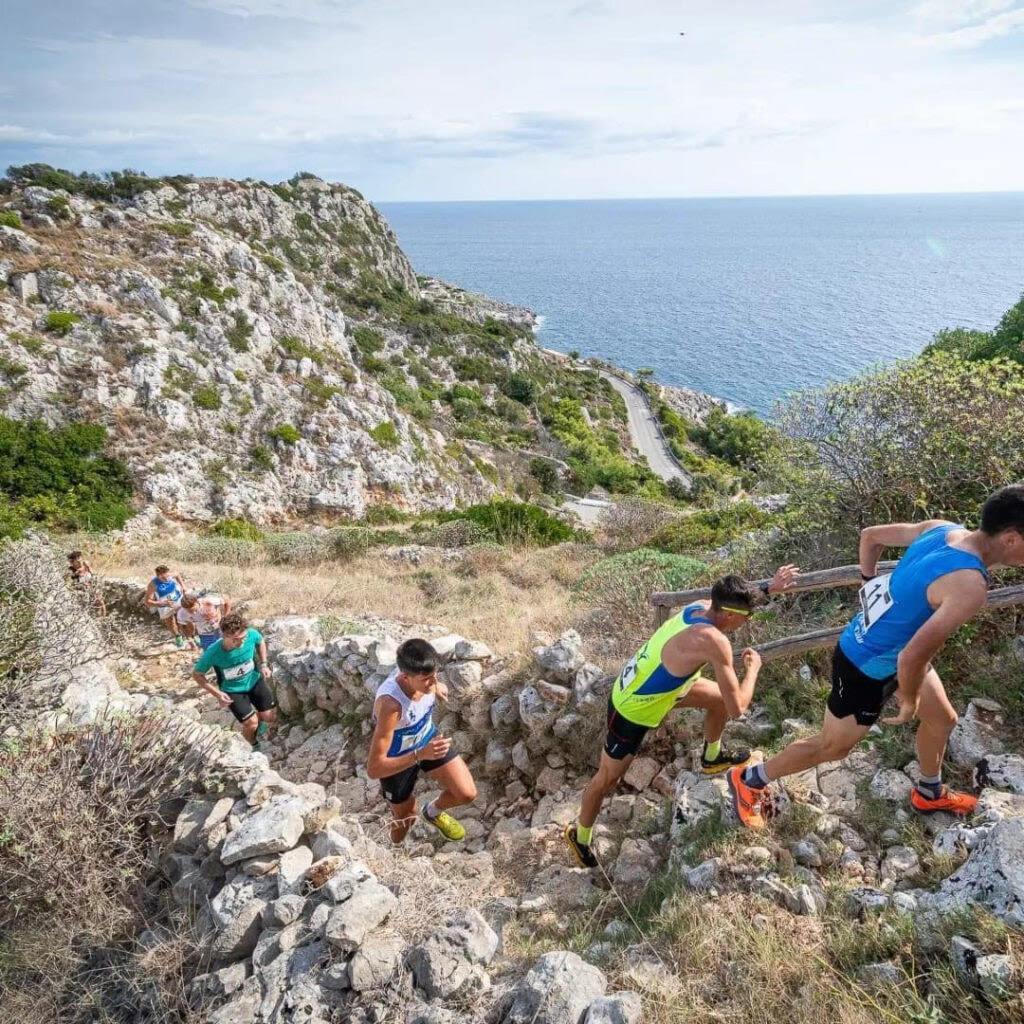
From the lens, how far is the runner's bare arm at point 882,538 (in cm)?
390

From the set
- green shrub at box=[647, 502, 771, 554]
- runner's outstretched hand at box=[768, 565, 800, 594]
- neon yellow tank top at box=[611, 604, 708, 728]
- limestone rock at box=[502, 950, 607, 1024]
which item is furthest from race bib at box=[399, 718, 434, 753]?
green shrub at box=[647, 502, 771, 554]

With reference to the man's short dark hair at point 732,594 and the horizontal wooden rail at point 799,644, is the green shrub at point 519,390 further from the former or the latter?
the man's short dark hair at point 732,594

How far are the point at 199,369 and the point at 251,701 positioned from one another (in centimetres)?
2038

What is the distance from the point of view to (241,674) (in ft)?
21.1

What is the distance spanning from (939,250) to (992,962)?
194157mm

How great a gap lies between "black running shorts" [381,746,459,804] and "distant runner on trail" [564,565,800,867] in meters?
1.06

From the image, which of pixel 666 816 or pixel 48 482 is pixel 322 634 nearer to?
pixel 666 816

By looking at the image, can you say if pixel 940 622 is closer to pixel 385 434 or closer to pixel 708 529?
pixel 708 529

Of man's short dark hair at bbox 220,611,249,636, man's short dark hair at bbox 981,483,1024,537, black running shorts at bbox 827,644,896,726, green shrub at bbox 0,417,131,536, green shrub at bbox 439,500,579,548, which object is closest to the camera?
man's short dark hair at bbox 981,483,1024,537

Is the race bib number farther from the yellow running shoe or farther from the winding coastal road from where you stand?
the winding coastal road

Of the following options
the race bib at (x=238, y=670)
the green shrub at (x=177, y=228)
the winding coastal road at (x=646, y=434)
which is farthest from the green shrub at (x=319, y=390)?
the winding coastal road at (x=646, y=434)

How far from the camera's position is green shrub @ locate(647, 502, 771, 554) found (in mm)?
12984

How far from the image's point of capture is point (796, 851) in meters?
3.75

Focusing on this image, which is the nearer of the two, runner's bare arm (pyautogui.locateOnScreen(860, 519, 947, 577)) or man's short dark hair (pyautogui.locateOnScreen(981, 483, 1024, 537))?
man's short dark hair (pyautogui.locateOnScreen(981, 483, 1024, 537))
